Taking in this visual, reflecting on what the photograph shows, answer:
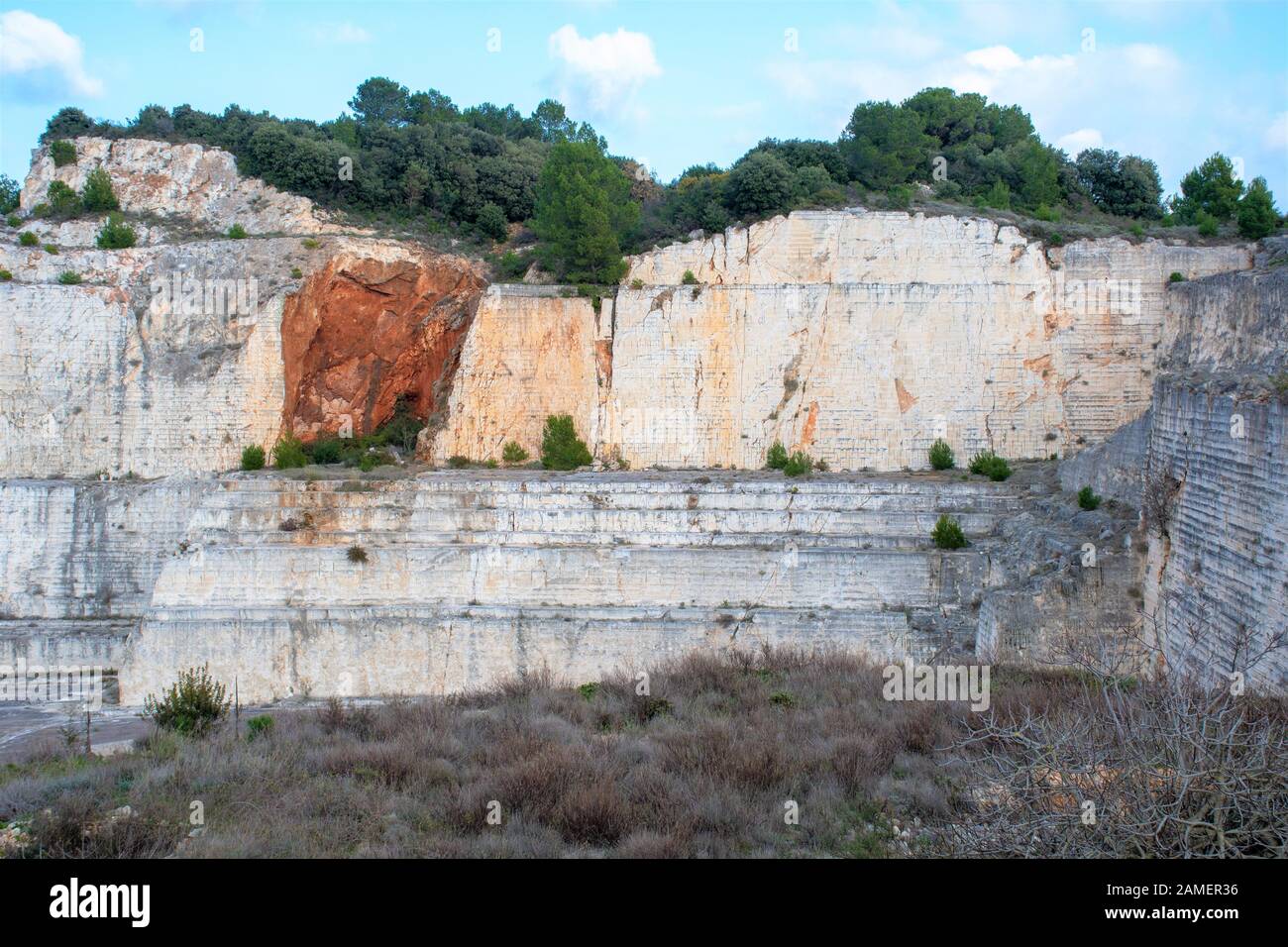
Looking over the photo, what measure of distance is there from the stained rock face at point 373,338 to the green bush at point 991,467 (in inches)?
425

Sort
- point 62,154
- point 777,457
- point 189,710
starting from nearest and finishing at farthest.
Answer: point 189,710
point 777,457
point 62,154

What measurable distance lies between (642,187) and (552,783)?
24353mm

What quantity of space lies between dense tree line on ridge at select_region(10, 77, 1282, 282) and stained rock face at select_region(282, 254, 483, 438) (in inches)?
71.0

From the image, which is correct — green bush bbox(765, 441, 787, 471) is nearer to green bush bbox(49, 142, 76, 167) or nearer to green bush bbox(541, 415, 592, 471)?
green bush bbox(541, 415, 592, 471)

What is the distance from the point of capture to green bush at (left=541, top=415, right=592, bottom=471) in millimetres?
21125

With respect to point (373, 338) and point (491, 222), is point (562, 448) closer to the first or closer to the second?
point (373, 338)

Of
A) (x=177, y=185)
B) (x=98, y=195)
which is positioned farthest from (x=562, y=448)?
(x=98, y=195)

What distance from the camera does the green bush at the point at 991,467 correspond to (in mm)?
18781

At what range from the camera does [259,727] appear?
448 inches

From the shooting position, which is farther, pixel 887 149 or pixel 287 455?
pixel 887 149

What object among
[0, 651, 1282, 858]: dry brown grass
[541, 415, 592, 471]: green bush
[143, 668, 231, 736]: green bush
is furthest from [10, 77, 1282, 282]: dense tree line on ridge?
[0, 651, 1282, 858]: dry brown grass

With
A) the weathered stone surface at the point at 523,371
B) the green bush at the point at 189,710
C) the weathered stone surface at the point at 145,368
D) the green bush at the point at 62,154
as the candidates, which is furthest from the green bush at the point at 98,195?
the green bush at the point at 189,710

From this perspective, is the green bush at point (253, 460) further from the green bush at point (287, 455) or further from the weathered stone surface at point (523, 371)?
the weathered stone surface at point (523, 371)

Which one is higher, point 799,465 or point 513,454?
point 799,465
